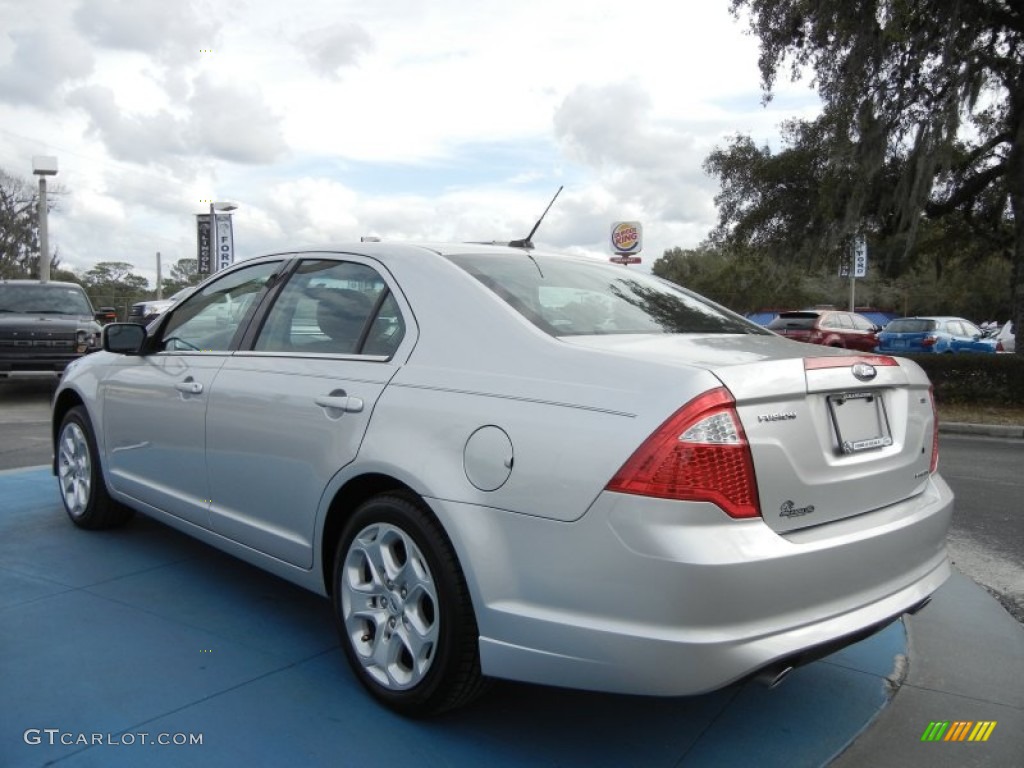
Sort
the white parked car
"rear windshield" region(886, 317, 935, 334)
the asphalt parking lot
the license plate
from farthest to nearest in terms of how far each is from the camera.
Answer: the white parked car → "rear windshield" region(886, 317, 935, 334) → the asphalt parking lot → the license plate

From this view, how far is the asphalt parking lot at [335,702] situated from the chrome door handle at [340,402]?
1006 millimetres

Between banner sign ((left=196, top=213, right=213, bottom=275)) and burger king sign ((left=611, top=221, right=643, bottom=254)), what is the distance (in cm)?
1532

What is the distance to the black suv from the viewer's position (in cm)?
1205

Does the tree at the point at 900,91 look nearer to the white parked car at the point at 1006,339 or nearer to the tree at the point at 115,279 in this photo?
the white parked car at the point at 1006,339

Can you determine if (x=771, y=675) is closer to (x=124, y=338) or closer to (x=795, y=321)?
(x=124, y=338)

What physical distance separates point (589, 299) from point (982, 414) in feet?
37.4

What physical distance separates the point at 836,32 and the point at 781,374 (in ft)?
42.9

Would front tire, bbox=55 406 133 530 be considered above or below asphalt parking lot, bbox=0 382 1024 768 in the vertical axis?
above

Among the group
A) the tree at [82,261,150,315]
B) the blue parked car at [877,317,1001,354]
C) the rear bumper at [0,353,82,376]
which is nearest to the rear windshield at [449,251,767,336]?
the rear bumper at [0,353,82,376]

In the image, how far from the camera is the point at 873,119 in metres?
13.8

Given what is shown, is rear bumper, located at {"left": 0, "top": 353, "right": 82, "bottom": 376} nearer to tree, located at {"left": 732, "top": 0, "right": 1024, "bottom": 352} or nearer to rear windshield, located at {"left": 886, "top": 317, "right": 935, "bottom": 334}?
tree, located at {"left": 732, "top": 0, "right": 1024, "bottom": 352}

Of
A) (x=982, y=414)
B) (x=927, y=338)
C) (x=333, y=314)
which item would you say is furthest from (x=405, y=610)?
(x=927, y=338)

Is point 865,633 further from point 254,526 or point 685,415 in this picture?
point 254,526

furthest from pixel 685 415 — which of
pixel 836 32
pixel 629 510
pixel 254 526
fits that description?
pixel 836 32
